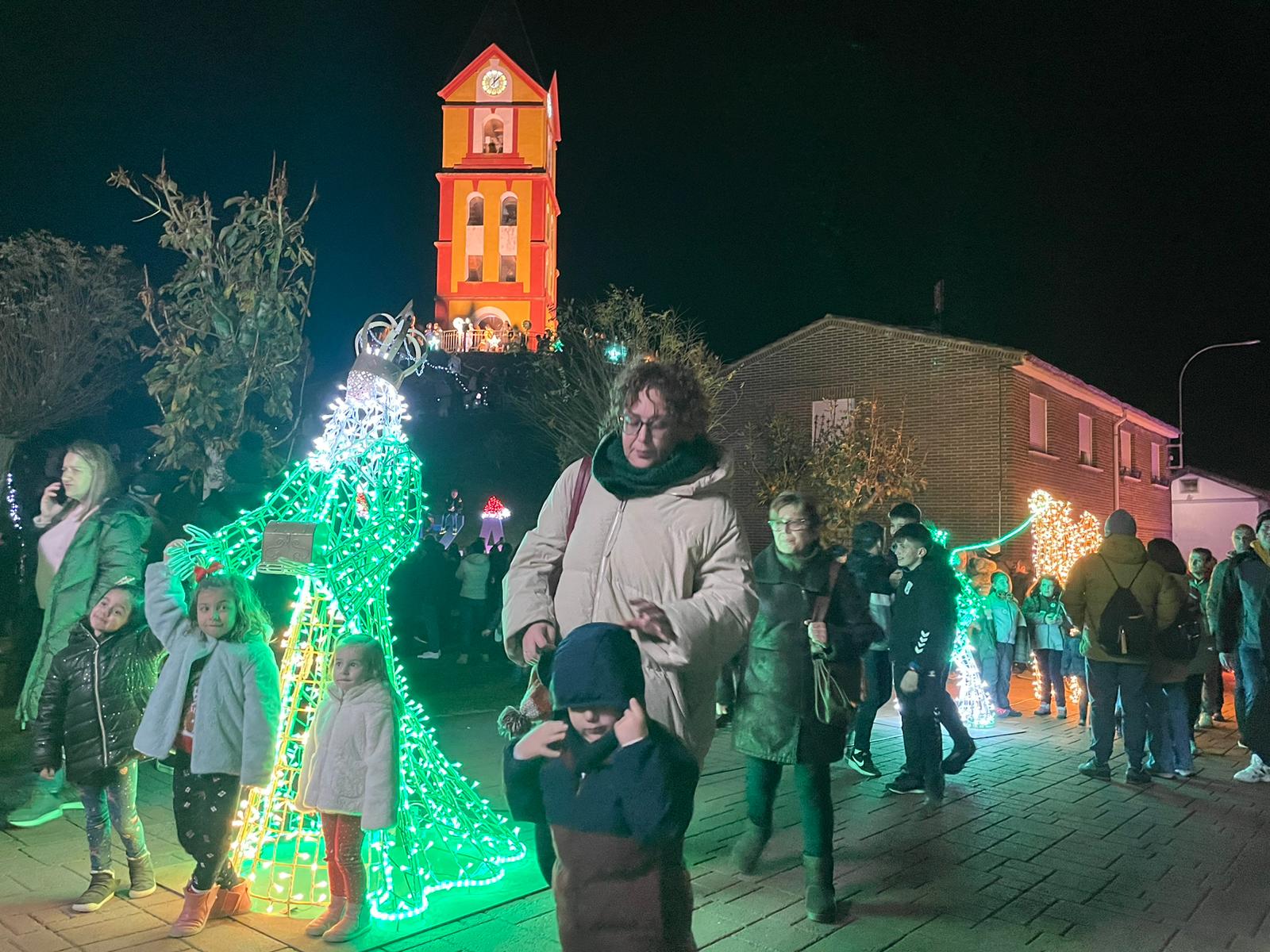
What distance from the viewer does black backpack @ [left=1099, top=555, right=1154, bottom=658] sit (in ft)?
22.2

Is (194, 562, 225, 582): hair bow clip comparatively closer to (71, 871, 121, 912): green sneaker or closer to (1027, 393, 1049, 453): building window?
(71, 871, 121, 912): green sneaker

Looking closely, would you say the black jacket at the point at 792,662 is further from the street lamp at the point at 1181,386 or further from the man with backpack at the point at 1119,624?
the street lamp at the point at 1181,386

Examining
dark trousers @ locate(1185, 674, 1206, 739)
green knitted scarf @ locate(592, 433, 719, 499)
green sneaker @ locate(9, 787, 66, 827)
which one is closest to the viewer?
green knitted scarf @ locate(592, 433, 719, 499)

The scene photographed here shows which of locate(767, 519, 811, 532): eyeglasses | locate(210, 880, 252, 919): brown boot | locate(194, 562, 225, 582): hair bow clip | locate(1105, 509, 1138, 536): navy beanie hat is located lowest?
locate(210, 880, 252, 919): brown boot

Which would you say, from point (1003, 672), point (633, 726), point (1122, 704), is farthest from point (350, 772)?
point (1003, 672)

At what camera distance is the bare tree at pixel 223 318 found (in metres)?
8.68

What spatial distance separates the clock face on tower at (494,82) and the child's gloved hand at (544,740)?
47.5m

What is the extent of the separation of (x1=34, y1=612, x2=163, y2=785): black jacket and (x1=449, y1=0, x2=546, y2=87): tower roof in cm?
4627

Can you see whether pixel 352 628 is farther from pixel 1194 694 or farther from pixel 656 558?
pixel 1194 694

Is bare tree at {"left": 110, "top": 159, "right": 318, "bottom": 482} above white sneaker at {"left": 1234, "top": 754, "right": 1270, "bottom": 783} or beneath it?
above

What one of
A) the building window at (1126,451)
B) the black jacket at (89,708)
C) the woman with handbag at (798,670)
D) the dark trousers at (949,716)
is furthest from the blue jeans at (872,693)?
the building window at (1126,451)

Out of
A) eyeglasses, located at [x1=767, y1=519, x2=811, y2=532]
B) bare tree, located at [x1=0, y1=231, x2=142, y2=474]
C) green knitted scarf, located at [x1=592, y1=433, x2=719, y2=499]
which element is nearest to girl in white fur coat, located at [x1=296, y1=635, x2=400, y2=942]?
green knitted scarf, located at [x1=592, y1=433, x2=719, y2=499]

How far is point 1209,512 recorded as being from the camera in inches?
1296

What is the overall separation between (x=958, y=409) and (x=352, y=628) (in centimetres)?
1900
